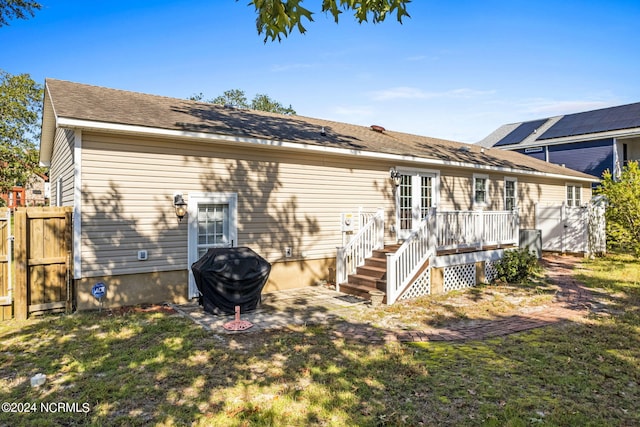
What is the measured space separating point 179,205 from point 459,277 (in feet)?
23.1

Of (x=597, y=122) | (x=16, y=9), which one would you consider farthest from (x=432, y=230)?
(x=597, y=122)

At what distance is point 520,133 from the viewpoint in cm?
2895

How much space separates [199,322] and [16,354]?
8.15 ft

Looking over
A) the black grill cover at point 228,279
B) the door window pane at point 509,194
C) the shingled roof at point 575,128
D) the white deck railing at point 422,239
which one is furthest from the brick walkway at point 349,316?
the shingled roof at point 575,128

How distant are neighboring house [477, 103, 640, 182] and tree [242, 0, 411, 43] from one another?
22780mm

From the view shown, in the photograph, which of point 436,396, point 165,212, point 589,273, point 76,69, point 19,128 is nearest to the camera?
point 436,396

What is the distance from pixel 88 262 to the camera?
7.13 meters

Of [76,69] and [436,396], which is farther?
[76,69]

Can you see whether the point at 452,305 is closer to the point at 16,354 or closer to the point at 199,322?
the point at 199,322

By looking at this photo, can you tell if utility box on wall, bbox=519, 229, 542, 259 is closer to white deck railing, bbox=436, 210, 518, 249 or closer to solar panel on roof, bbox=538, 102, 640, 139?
white deck railing, bbox=436, 210, 518, 249

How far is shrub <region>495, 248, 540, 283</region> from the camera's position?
10.4 metres

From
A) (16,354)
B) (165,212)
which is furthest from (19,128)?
(16,354)

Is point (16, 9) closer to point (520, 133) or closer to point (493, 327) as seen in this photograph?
point (493, 327)

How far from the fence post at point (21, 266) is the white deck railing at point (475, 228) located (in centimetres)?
849
